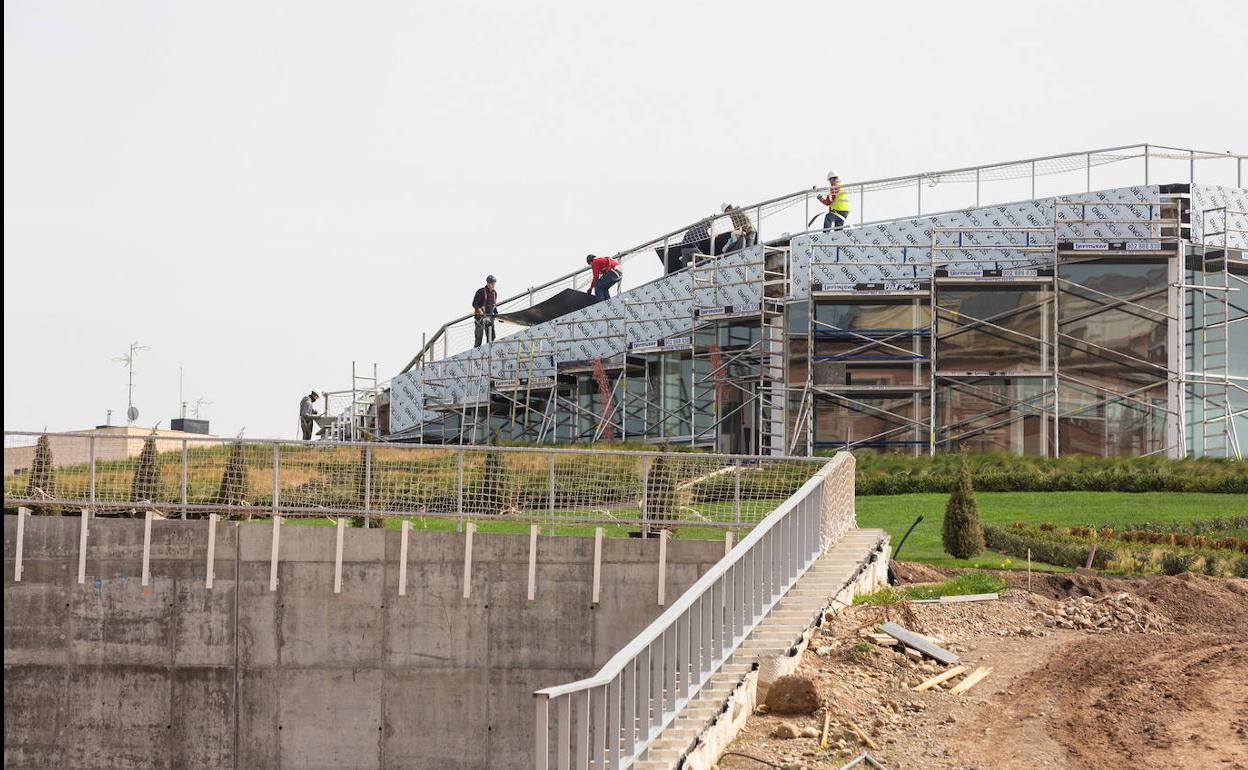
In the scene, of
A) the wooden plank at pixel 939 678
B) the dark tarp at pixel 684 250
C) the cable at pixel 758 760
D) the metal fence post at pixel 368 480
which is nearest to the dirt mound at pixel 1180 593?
the wooden plank at pixel 939 678

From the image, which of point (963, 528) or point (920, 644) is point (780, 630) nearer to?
point (920, 644)

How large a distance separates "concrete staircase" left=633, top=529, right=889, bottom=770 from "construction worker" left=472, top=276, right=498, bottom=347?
902 inches

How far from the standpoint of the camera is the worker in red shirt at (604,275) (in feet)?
139

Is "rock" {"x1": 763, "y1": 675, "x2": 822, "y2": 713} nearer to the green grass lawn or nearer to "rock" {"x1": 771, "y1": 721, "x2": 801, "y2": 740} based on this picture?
"rock" {"x1": 771, "y1": 721, "x2": 801, "y2": 740}

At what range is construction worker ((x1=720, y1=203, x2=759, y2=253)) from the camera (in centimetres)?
3956

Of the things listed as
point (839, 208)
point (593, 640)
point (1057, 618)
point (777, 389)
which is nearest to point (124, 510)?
point (593, 640)

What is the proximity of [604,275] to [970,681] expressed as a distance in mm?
26937

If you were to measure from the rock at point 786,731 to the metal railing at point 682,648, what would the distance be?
2.40 feet

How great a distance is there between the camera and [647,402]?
40.5m

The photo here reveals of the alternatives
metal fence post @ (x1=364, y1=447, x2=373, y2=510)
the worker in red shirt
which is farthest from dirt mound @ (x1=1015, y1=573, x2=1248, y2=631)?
the worker in red shirt

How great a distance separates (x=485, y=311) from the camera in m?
44.1

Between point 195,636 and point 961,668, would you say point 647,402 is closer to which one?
point 195,636

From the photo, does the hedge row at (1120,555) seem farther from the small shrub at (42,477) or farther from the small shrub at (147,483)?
the small shrub at (42,477)

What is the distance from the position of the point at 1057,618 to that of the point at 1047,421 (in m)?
16.9
